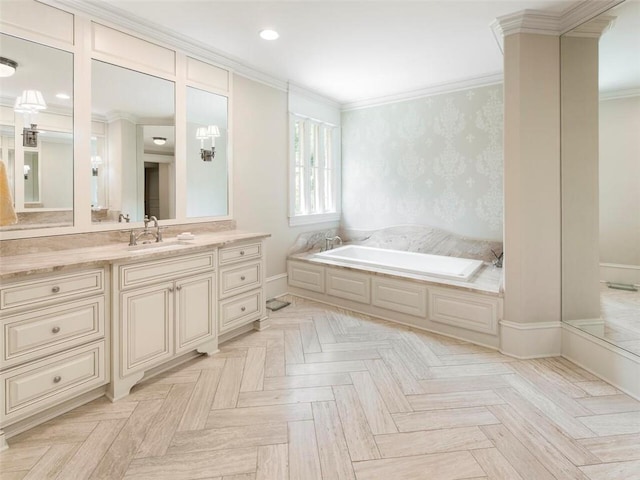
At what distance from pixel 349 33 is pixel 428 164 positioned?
2018 millimetres

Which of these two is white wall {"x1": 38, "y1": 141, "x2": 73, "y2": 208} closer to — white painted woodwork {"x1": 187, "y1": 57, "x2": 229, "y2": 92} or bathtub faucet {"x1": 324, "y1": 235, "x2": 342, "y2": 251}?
white painted woodwork {"x1": 187, "y1": 57, "x2": 229, "y2": 92}

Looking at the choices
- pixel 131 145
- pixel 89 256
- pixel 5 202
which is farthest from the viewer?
pixel 131 145

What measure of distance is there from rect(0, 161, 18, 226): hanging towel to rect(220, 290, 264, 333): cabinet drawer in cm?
143

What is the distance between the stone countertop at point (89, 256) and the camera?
1702mm

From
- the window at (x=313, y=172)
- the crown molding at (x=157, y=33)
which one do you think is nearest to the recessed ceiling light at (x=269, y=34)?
the crown molding at (x=157, y=33)

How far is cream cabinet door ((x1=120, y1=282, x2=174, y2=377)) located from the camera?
206 cm

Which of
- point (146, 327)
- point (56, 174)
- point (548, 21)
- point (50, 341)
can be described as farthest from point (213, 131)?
point (548, 21)

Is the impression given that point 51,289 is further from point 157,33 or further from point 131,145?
point 157,33

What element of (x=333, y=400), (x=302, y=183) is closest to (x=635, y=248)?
(x=333, y=400)

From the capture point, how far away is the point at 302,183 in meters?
4.55

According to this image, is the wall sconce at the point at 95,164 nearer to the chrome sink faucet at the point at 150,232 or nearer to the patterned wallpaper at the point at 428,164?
the chrome sink faucet at the point at 150,232

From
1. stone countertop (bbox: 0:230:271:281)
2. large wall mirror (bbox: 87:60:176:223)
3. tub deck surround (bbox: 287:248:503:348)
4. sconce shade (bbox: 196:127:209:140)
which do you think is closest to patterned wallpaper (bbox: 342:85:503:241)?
tub deck surround (bbox: 287:248:503:348)

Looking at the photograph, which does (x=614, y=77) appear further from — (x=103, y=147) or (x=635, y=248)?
(x=103, y=147)

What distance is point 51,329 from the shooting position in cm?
178
